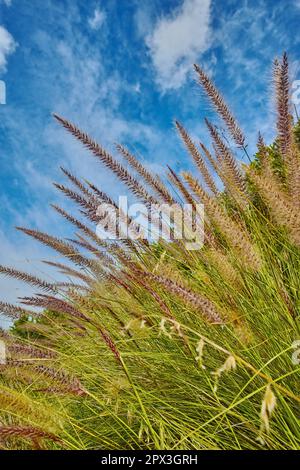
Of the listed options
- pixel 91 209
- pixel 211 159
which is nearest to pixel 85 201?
pixel 91 209

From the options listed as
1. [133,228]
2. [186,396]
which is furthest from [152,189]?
[186,396]

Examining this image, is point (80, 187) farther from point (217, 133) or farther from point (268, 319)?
point (268, 319)

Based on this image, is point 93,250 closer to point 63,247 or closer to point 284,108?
point 63,247

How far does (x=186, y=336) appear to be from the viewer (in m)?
1.83

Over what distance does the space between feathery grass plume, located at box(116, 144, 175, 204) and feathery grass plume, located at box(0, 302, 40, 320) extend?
5.20 feet

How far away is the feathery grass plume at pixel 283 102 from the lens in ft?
7.58

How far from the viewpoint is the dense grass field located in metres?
1.70

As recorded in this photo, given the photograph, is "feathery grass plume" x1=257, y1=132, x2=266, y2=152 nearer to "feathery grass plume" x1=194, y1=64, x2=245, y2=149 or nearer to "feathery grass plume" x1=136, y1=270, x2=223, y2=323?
"feathery grass plume" x1=194, y1=64, x2=245, y2=149

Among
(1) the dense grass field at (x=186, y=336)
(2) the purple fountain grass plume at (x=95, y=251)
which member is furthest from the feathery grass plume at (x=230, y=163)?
(2) the purple fountain grass plume at (x=95, y=251)

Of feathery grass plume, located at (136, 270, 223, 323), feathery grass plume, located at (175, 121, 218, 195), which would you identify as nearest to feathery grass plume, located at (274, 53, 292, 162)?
feathery grass plume, located at (175, 121, 218, 195)

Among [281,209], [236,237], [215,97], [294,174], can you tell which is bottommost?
[236,237]

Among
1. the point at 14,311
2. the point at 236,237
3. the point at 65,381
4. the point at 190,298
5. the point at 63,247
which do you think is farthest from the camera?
the point at 14,311

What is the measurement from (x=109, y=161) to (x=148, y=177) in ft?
0.77

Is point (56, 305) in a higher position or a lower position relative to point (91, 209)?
lower
